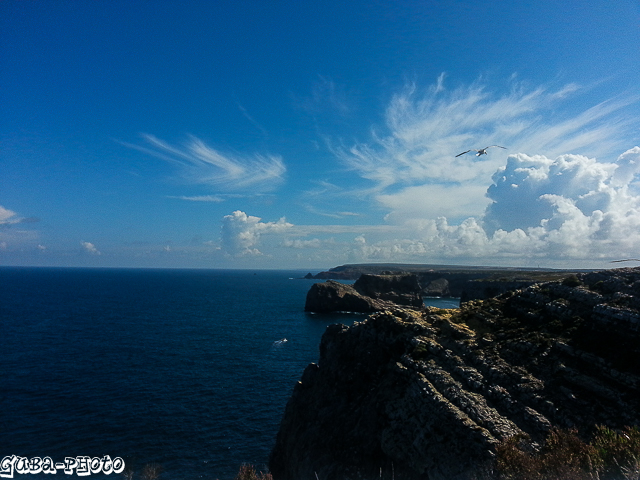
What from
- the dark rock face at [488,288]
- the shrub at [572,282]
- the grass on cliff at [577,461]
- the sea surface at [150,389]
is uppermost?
the shrub at [572,282]

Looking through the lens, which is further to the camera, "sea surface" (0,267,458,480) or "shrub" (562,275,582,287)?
"sea surface" (0,267,458,480)

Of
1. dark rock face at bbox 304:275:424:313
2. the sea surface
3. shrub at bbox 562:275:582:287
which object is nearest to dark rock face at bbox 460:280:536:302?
dark rock face at bbox 304:275:424:313

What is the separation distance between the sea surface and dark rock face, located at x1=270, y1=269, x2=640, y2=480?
11.0 m

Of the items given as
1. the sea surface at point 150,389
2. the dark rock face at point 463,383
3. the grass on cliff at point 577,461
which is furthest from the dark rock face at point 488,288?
the grass on cliff at point 577,461

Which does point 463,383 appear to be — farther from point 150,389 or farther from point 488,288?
point 488,288

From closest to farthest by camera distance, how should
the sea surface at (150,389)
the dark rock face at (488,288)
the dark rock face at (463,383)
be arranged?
the dark rock face at (463,383), the sea surface at (150,389), the dark rock face at (488,288)

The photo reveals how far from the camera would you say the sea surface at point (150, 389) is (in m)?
33.8

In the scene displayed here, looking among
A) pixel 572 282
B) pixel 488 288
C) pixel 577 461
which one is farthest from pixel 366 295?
pixel 577 461

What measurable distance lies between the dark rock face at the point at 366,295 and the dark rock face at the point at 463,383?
98821 mm

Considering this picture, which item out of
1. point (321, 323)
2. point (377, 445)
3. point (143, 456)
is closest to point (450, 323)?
point (377, 445)

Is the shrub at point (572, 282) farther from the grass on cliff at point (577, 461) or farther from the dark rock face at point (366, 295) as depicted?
the dark rock face at point (366, 295)

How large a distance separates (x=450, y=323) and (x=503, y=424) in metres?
9.29

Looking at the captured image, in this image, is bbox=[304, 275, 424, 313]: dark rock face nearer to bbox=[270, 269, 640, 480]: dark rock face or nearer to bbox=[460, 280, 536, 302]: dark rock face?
bbox=[460, 280, 536, 302]: dark rock face

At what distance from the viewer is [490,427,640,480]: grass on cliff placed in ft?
35.6
